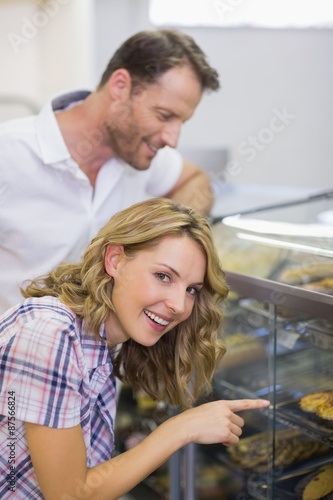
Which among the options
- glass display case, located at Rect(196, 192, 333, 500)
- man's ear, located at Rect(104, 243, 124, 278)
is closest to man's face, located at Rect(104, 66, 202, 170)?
glass display case, located at Rect(196, 192, 333, 500)

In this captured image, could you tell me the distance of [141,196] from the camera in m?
2.19

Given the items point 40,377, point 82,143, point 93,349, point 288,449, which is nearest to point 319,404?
point 288,449

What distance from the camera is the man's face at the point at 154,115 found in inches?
70.7

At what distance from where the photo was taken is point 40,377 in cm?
123

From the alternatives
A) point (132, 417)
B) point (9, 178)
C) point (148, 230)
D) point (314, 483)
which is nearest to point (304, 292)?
point (148, 230)

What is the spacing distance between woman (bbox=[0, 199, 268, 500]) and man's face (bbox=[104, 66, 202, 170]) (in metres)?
0.49

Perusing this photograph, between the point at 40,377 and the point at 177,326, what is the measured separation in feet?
1.22

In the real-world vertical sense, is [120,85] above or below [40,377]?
above

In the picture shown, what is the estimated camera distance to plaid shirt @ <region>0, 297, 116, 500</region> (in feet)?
4.02

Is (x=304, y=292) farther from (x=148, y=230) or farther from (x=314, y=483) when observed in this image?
(x=314, y=483)

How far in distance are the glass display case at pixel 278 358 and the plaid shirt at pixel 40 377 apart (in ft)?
1.56

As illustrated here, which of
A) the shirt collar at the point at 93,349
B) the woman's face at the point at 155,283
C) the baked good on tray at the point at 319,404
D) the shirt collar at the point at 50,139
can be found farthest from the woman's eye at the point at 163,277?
the shirt collar at the point at 50,139

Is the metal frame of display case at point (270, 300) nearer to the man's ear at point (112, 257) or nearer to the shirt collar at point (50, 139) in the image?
the man's ear at point (112, 257)

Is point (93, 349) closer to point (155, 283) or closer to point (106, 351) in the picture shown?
point (106, 351)
